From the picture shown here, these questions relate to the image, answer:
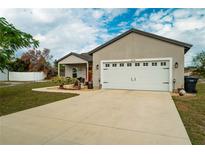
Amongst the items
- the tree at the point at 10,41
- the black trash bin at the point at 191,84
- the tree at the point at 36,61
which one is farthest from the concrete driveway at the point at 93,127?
the tree at the point at 36,61

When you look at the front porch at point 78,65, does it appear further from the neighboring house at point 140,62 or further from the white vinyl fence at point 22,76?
the white vinyl fence at point 22,76

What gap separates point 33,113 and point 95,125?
2671 mm

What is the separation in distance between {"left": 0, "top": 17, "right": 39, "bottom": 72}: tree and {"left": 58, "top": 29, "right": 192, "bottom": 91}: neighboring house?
5.63 meters

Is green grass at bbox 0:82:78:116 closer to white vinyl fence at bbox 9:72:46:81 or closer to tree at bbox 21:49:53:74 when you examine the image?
white vinyl fence at bbox 9:72:46:81

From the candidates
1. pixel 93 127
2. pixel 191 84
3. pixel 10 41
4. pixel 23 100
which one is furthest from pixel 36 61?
pixel 93 127

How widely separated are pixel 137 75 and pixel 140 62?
105cm

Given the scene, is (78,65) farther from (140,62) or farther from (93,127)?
(93,127)

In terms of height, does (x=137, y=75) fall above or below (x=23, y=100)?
above

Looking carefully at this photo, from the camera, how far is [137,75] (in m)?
12.2

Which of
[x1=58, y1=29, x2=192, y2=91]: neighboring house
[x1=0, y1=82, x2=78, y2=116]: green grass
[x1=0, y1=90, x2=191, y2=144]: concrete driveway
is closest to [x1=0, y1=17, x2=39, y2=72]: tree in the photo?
[x1=0, y1=82, x2=78, y2=116]: green grass
